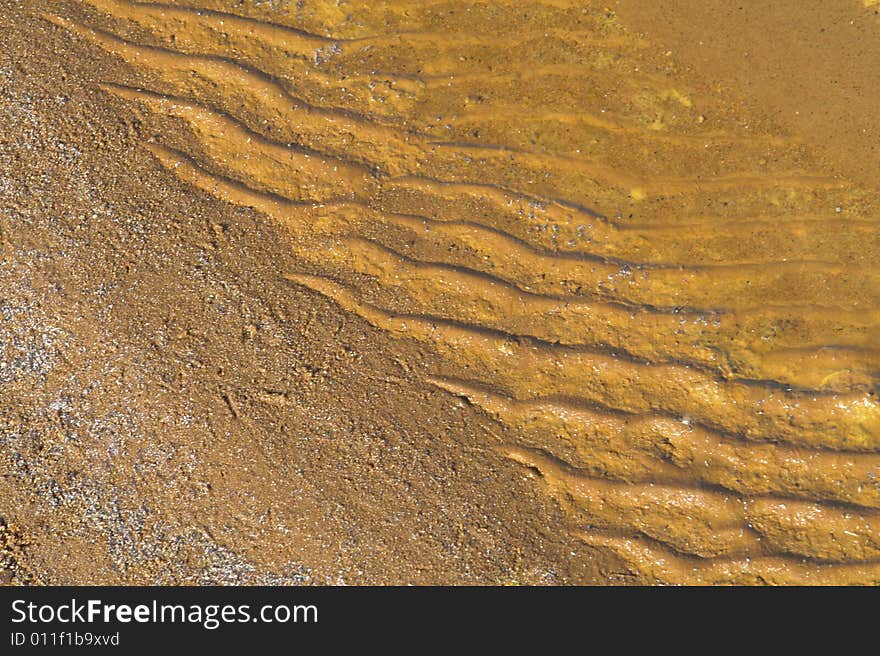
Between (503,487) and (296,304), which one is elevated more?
(296,304)

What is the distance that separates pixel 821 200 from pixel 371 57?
399cm

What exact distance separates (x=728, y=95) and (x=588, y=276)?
2225 mm

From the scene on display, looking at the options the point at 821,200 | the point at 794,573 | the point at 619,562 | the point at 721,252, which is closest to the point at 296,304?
the point at 619,562

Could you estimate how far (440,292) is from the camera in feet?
17.5

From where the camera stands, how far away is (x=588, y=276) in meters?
5.39

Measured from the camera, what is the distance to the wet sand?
4754 millimetres

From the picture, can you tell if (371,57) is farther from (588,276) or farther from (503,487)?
(503,487)

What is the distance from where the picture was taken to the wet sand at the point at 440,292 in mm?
4754

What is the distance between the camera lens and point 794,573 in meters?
4.70
